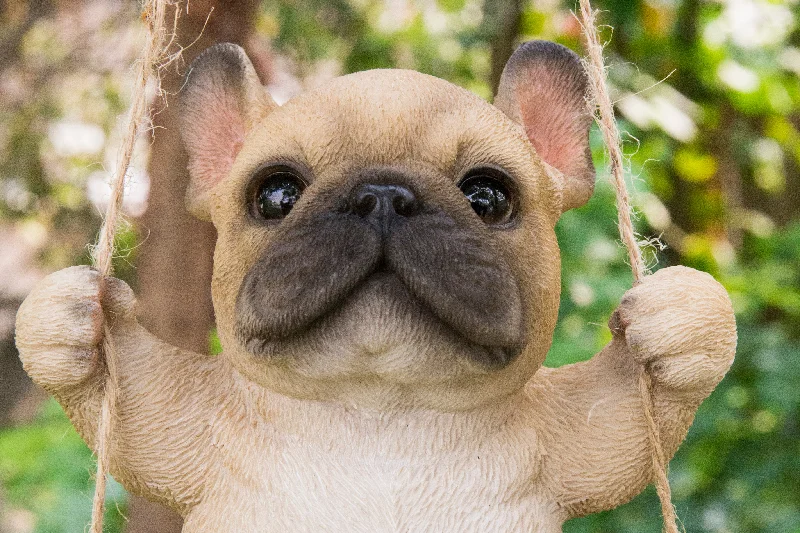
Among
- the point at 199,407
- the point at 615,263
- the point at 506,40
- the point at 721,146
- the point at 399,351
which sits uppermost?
the point at 399,351

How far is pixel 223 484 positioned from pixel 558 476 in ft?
1.38

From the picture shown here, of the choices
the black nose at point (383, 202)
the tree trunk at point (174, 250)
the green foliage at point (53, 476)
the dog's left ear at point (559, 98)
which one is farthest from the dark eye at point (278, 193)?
the green foliage at point (53, 476)

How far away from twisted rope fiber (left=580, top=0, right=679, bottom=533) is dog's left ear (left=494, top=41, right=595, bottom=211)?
0.09m

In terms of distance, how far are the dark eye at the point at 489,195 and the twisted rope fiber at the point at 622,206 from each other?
0.13 meters

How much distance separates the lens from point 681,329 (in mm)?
1009

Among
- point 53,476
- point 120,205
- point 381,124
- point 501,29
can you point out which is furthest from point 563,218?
point 53,476

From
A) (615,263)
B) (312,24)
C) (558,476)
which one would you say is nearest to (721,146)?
(615,263)

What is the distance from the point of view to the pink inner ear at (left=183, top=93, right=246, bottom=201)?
1142 millimetres

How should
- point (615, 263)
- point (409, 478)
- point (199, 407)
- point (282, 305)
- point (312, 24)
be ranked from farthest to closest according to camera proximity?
point (312, 24) → point (615, 263) → point (199, 407) → point (409, 478) → point (282, 305)

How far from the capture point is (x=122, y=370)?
1.06m

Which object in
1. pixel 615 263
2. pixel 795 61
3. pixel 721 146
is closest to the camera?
pixel 615 263

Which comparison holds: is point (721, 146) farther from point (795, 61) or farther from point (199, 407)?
point (199, 407)

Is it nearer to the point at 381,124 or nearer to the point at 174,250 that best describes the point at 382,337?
the point at 381,124

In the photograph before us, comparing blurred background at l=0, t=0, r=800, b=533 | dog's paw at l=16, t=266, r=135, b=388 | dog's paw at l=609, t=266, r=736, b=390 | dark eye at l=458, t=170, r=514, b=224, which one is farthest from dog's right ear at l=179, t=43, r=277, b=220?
dog's paw at l=609, t=266, r=736, b=390
